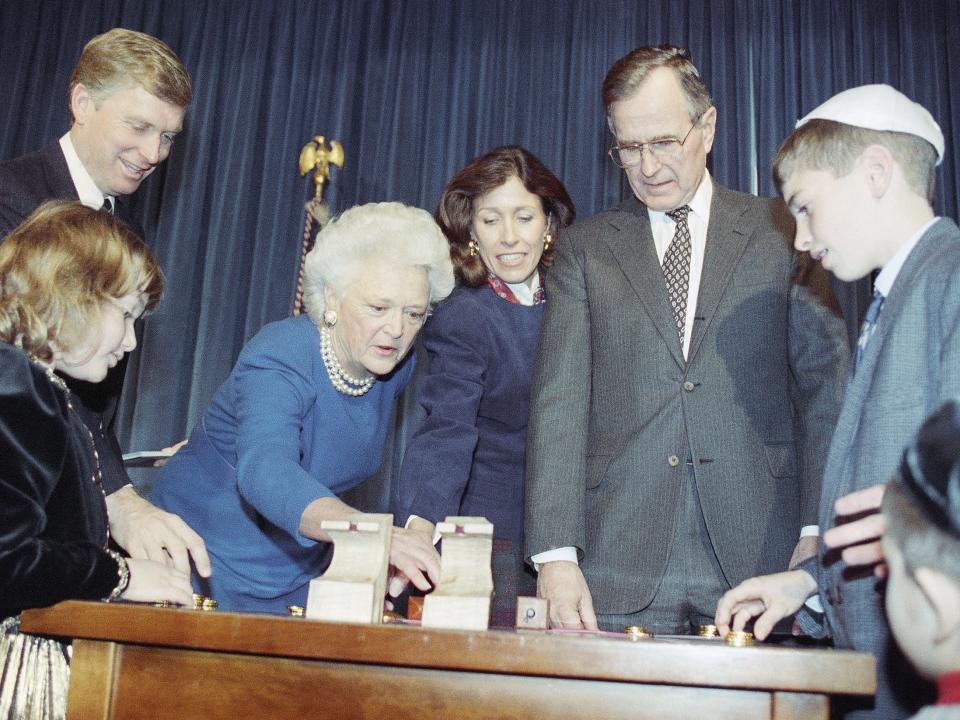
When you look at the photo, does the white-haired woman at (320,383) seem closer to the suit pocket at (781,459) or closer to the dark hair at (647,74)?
the dark hair at (647,74)

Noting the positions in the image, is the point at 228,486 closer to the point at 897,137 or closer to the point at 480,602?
the point at 480,602

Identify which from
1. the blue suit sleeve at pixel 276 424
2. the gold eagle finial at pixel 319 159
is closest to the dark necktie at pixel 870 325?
the blue suit sleeve at pixel 276 424

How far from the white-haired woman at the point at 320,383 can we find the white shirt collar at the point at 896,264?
3.69 feet

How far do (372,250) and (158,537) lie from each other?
2.91 ft

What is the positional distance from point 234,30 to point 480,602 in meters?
4.22

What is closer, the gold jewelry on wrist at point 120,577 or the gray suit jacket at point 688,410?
the gold jewelry on wrist at point 120,577

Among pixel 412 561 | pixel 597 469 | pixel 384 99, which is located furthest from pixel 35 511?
pixel 384 99

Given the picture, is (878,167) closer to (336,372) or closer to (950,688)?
(950,688)

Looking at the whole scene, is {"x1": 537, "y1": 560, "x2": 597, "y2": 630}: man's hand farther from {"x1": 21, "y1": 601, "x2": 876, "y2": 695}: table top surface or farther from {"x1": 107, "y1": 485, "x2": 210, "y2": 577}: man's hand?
{"x1": 107, "y1": 485, "x2": 210, "y2": 577}: man's hand

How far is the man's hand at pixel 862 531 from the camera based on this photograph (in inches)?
58.8

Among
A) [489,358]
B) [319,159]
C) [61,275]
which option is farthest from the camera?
[319,159]

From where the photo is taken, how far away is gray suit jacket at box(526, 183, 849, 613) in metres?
2.27

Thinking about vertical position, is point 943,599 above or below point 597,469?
below

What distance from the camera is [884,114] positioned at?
1.93 metres
